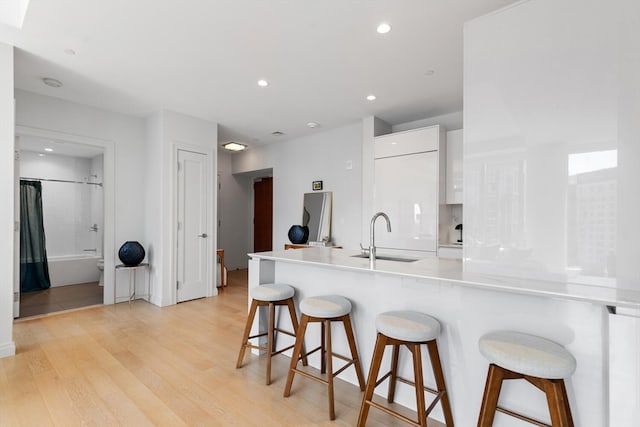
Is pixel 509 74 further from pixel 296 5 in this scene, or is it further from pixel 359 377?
pixel 359 377

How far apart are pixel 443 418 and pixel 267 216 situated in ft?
18.2

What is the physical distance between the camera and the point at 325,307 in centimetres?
200

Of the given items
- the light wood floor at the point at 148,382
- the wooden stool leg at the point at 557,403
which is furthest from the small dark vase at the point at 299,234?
the wooden stool leg at the point at 557,403

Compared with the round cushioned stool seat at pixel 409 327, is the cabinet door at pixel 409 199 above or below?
above

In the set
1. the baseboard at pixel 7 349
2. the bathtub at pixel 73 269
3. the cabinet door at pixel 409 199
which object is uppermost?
the cabinet door at pixel 409 199

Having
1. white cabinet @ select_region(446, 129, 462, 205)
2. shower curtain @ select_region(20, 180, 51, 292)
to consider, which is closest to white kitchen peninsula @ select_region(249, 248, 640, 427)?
white cabinet @ select_region(446, 129, 462, 205)

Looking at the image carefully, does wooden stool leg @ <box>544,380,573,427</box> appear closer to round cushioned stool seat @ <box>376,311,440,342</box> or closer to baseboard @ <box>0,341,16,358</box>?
round cushioned stool seat @ <box>376,311,440,342</box>

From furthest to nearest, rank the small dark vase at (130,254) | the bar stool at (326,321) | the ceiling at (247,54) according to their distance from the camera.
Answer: the small dark vase at (130,254), the ceiling at (247,54), the bar stool at (326,321)

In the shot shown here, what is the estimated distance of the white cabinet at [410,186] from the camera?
3.83m

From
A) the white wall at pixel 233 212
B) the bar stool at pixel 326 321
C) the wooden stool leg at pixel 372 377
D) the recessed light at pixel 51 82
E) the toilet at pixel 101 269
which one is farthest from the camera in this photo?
the white wall at pixel 233 212

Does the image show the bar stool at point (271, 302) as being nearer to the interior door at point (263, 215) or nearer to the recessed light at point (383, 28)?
the recessed light at point (383, 28)

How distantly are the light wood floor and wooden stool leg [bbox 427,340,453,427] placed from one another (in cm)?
29

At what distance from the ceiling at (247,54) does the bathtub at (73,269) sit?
2.94m

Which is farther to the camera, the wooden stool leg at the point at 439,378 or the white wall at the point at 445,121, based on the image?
the white wall at the point at 445,121
